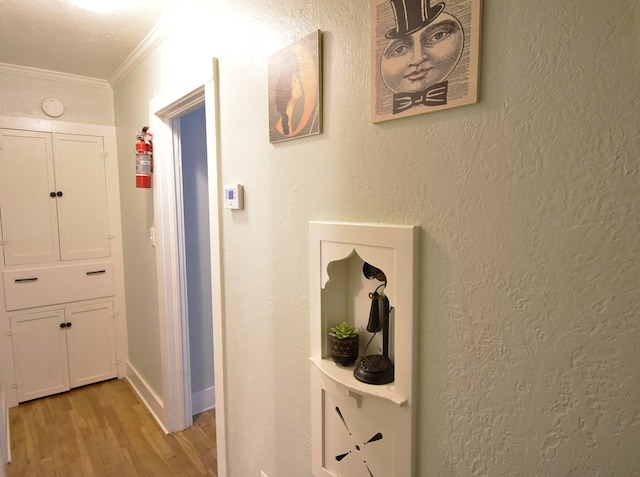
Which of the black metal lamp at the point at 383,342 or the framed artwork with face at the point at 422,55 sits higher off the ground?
the framed artwork with face at the point at 422,55

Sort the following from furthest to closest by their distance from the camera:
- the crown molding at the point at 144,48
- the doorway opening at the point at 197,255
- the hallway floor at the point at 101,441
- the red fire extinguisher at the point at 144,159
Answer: the doorway opening at the point at 197,255 < the red fire extinguisher at the point at 144,159 < the hallway floor at the point at 101,441 < the crown molding at the point at 144,48

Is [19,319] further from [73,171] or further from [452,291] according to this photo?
[452,291]

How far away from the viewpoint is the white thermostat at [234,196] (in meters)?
1.44

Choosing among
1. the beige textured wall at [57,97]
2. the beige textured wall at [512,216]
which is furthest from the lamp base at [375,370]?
the beige textured wall at [57,97]

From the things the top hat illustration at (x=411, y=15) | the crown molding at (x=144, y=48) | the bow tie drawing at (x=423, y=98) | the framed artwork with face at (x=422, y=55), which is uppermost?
the crown molding at (x=144, y=48)

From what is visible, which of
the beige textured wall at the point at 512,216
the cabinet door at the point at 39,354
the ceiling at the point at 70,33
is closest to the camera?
the beige textured wall at the point at 512,216

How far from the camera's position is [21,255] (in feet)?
8.30

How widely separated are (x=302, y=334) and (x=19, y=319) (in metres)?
2.47

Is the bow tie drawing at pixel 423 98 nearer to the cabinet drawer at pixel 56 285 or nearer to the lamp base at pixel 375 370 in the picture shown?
the lamp base at pixel 375 370

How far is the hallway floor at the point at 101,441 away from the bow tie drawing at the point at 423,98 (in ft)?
6.80

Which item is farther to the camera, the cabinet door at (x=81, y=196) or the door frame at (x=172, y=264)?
the cabinet door at (x=81, y=196)

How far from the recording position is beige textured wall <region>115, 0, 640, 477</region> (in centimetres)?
59

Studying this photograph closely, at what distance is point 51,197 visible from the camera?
260cm

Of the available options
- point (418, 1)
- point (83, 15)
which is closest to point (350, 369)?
point (418, 1)
